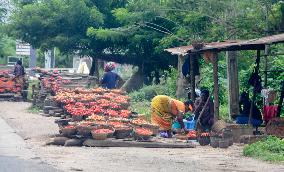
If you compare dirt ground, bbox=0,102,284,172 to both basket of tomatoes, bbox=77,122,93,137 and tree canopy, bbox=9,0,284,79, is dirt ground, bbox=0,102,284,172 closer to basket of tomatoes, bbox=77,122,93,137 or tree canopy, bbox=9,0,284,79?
basket of tomatoes, bbox=77,122,93,137

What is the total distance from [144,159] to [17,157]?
2518 millimetres

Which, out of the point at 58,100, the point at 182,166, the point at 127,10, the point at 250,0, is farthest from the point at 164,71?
the point at 182,166

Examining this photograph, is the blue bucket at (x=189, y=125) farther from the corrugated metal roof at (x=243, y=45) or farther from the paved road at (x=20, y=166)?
the paved road at (x=20, y=166)

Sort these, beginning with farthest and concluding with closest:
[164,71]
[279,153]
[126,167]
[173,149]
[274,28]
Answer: [164,71] < [274,28] < [173,149] < [279,153] < [126,167]

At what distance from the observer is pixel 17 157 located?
568 inches

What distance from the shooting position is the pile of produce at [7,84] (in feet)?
112

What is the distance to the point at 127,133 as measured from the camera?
1702 cm

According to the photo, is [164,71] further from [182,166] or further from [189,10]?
[182,166]

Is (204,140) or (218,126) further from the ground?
(218,126)

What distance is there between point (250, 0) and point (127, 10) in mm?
8471

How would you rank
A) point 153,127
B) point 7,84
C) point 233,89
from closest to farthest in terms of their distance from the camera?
point 153,127
point 233,89
point 7,84

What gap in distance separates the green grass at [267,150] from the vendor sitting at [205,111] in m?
3.28

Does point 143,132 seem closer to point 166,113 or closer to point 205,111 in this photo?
point 166,113

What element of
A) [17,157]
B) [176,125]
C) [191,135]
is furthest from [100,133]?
[176,125]
